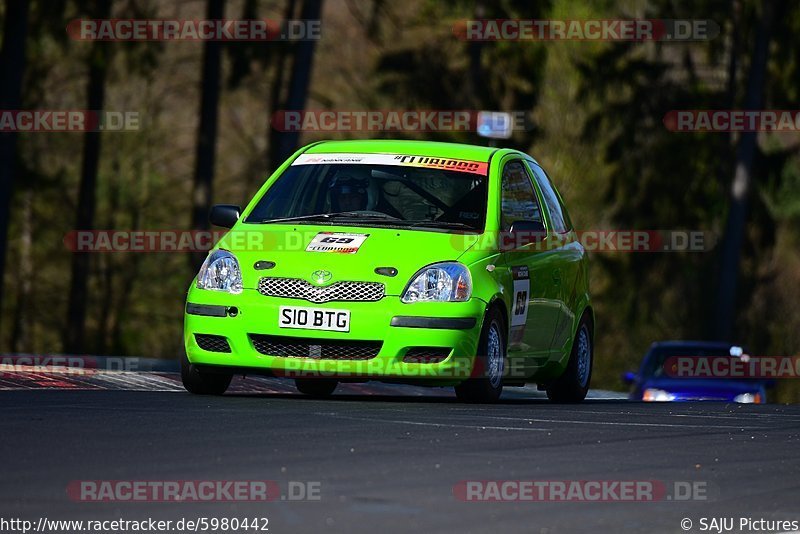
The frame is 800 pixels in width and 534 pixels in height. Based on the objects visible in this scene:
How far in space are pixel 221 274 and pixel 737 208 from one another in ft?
86.3

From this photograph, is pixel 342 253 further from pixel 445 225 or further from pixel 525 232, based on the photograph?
pixel 525 232

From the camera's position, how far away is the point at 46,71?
129ft

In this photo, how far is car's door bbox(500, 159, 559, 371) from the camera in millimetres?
12130

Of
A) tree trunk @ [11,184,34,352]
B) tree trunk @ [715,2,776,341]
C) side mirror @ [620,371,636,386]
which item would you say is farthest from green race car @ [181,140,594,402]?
tree trunk @ [11,184,34,352]

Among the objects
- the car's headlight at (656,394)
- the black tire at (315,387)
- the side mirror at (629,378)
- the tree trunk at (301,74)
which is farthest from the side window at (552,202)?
the tree trunk at (301,74)

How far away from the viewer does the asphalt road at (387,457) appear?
21.2ft

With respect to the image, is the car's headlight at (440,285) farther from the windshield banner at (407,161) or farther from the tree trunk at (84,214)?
the tree trunk at (84,214)

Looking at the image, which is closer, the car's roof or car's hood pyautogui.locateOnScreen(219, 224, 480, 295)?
car's hood pyautogui.locateOnScreen(219, 224, 480, 295)

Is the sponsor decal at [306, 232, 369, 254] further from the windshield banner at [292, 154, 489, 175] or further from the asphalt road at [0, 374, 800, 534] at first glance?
the windshield banner at [292, 154, 489, 175]

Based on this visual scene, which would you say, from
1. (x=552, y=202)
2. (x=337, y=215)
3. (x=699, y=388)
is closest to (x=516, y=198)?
(x=552, y=202)

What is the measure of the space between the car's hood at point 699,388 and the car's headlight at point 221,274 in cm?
1089

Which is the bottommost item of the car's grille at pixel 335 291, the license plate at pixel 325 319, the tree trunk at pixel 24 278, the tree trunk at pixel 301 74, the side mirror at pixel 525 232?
the tree trunk at pixel 24 278

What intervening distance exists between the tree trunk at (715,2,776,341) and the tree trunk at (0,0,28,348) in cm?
1519

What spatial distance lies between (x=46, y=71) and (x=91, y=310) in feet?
32.2
